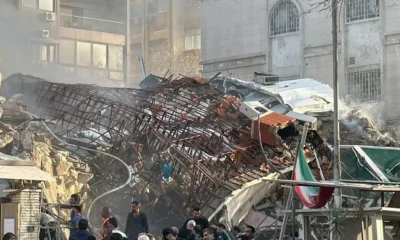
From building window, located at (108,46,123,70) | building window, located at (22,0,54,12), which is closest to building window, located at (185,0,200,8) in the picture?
building window, located at (108,46,123,70)

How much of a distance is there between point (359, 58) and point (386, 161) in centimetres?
1798

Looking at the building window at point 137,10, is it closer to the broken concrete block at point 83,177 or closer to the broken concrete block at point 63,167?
the broken concrete block at point 83,177

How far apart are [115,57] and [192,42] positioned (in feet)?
28.8

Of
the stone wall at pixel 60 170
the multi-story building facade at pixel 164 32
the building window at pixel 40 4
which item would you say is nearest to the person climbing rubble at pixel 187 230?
the stone wall at pixel 60 170

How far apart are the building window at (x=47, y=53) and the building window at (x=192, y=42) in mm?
13557

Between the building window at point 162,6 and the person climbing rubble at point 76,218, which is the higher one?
the building window at point 162,6

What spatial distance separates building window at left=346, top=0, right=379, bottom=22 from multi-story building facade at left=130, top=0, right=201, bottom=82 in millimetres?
21767

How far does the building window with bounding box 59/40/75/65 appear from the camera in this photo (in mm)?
48750

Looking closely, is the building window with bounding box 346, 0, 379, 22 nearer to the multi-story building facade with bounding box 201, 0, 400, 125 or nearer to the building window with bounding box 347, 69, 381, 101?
the multi-story building facade with bounding box 201, 0, 400, 125

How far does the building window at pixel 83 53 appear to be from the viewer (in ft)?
164

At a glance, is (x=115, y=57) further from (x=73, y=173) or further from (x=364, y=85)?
(x=73, y=173)

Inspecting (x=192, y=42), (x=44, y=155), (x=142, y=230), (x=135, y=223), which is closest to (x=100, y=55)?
(x=192, y=42)

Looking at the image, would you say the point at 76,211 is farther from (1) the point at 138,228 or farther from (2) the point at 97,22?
(2) the point at 97,22

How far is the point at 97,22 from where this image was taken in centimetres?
5272
